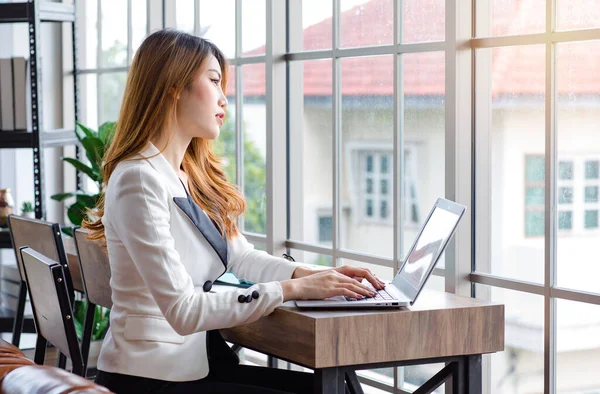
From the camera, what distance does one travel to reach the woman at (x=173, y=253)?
6.80 ft

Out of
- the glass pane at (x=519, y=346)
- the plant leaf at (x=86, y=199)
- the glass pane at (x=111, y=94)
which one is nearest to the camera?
the glass pane at (x=519, y=346)

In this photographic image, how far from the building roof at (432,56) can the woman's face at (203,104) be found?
0.86 metres

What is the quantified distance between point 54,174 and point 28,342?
3.27 feet

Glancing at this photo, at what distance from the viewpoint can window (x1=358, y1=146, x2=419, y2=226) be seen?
121 inches

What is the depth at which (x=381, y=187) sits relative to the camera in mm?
3225

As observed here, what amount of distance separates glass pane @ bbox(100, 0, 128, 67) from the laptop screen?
9.44ft

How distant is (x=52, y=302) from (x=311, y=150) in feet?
4.70

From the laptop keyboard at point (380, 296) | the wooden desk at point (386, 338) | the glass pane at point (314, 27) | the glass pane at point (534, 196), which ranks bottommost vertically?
the wooden desk at point (386, 338)

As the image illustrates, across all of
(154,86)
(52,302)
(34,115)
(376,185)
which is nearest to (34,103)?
(34,115)

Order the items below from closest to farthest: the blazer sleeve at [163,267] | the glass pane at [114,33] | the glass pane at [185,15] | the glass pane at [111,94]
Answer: the blazer sleeve at [163,267], the glass pane at [185,15], the glass pane at [114,33], the glass pane at [111,94]

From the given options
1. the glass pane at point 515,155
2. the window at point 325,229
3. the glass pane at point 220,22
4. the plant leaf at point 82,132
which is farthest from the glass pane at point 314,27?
the plant leaf at point 82,132

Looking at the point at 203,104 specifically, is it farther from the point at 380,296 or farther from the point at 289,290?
the point at 380,296

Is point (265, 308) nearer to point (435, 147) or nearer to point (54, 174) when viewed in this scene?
point (435, 147)

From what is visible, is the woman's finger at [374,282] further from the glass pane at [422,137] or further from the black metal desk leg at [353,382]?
the glass pane at [422,137]
